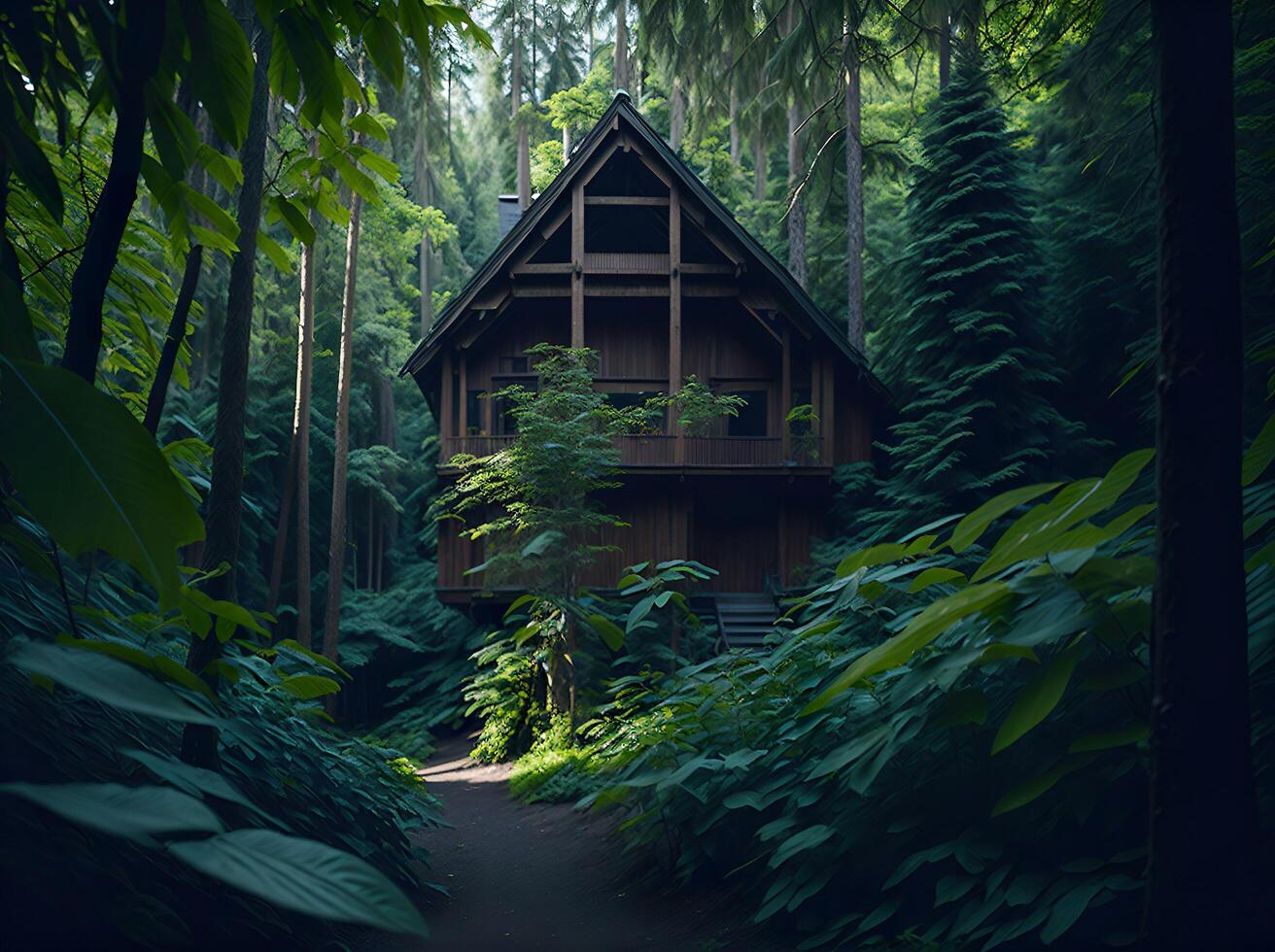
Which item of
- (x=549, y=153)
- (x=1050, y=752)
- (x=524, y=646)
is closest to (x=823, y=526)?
(x=524, y=646)

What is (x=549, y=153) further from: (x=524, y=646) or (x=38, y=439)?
(x=38, y=439)

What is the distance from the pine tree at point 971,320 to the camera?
Answer: 16.6 meters

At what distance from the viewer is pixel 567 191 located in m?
18.0

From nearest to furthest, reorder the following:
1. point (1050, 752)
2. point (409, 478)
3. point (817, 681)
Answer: point (1050, 752) → point (817, 681) → point (409, 478)

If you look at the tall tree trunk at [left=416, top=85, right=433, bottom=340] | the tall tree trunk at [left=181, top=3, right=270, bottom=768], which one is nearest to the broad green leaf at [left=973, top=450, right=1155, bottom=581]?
the tall tree trunk at [left=181, top=3, right=270, bottom=768]

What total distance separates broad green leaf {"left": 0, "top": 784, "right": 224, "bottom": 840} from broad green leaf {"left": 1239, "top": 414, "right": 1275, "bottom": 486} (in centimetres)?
244

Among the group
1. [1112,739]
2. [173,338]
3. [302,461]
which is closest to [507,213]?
[302,461]

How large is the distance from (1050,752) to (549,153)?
3597 cm

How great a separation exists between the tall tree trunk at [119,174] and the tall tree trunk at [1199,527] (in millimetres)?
2321

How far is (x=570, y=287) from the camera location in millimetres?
18422

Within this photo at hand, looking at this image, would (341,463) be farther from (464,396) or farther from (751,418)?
(751,418)

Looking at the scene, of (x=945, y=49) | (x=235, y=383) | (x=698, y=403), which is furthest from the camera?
(x=945, y=49)

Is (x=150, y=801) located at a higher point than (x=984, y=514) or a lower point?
lower

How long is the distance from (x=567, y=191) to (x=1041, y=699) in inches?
675
